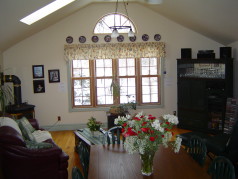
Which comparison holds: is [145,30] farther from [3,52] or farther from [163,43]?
[3,52]

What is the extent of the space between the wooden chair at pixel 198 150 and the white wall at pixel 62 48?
12.4 feet

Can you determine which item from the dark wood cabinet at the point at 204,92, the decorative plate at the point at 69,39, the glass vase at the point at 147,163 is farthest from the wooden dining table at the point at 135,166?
the decorative plate at the point at 69,39

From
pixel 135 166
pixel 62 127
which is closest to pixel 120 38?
pixel 62 127

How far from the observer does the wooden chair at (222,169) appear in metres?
2.40

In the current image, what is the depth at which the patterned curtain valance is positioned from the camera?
21.3 ft

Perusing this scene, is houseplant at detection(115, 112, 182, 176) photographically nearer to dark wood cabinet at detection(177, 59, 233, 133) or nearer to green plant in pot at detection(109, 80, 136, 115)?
green plant in pot at detection(109, 80, 136, 115)

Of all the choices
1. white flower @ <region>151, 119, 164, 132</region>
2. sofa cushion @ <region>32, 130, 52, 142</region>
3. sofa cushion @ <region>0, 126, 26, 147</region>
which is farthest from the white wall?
white flower @ <region>151, 119, 164, 132</region>

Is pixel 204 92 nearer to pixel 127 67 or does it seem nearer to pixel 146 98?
pixel 146 98

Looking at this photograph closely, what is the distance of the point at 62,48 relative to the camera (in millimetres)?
Result: 6547

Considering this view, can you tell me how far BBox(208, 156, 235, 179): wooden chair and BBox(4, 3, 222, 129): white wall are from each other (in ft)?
14.5

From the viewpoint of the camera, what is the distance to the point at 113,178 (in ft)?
8.20

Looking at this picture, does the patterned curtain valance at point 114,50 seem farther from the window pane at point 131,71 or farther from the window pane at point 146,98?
the window pane at point 146,98

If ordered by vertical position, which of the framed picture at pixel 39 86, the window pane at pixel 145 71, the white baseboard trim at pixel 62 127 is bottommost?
the white baseboard trim at pixel 62 127

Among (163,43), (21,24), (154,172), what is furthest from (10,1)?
(163,43)
